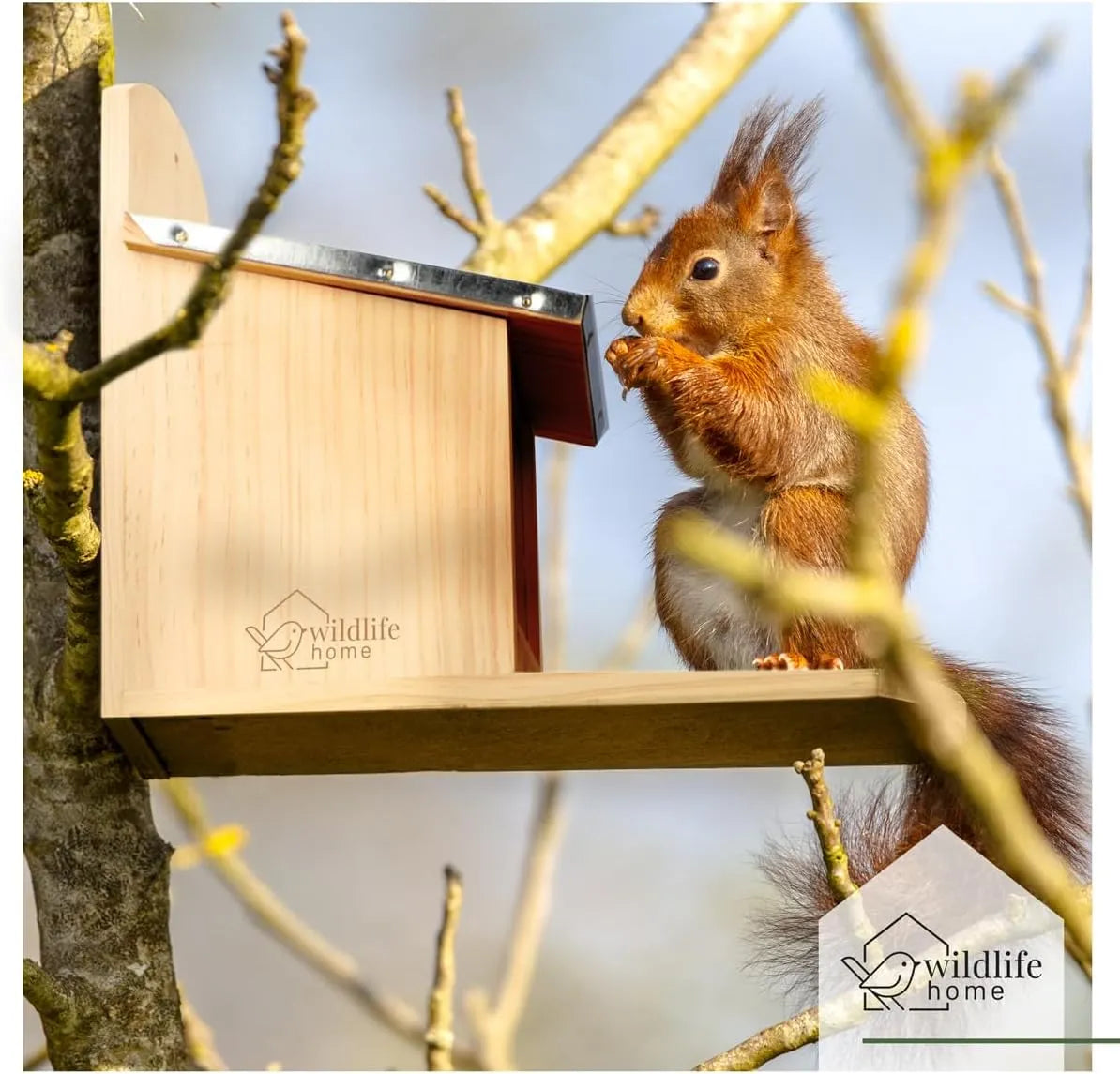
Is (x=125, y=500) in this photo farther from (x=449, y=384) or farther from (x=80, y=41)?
(x=80, y=41)

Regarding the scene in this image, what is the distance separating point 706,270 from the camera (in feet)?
7.55

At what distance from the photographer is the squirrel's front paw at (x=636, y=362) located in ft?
6.68

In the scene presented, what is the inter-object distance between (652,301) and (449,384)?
0.66m

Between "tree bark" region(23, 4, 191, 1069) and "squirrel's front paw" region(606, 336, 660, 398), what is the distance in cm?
66

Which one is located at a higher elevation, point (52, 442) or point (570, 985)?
point (52, 442)

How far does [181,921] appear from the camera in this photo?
3.87 metres

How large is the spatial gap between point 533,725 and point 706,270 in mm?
931

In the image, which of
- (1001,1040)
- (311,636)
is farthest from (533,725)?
(1001,1040)

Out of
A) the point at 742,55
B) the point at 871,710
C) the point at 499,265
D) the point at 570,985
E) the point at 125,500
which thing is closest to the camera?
the point at 871,710

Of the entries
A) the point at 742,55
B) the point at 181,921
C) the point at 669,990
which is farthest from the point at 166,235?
the point at 669,990

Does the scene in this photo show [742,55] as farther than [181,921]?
No

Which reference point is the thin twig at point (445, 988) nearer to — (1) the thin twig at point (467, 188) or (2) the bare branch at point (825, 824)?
(2) the bare branch at point (825, 824)

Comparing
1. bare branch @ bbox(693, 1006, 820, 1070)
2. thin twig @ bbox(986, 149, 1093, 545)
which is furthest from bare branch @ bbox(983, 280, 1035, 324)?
bare branch @ bbox(693, 1006, 820, 1070)

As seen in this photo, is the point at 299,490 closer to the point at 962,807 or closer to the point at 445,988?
the point at 445,988
